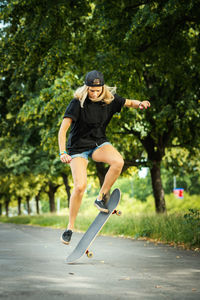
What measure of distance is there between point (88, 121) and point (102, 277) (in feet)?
6.45

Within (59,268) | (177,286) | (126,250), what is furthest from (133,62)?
(177,286)

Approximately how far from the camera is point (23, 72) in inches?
494

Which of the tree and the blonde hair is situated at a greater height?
the tree

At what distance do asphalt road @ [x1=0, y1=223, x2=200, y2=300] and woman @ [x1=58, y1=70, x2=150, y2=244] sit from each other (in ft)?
2.11

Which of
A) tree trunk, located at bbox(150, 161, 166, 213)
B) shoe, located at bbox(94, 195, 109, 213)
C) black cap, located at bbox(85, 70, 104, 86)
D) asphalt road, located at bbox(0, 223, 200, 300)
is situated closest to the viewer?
asphalt road, located at bbox(0, 223, 200, 300)

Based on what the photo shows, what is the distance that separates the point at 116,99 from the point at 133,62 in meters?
5.88

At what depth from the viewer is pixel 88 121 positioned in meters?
5.66

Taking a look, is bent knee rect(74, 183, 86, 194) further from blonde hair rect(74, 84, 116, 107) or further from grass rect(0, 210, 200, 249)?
grass rect(0, 210, 200, 249)

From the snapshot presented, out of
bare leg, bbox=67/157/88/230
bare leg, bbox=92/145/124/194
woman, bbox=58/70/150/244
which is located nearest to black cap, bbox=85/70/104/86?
woman, bbox=58/70/150/244

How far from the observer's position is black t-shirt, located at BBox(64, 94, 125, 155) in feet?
18.4

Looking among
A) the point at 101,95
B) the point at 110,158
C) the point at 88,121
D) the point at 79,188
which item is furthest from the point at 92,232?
the point at 101,95

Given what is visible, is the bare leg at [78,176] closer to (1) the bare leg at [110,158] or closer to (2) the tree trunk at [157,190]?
(1) the bare leg at [110,158]

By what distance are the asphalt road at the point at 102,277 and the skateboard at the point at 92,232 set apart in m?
0.16

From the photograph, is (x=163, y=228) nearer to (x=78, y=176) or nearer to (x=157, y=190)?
(x=78, y=176)
